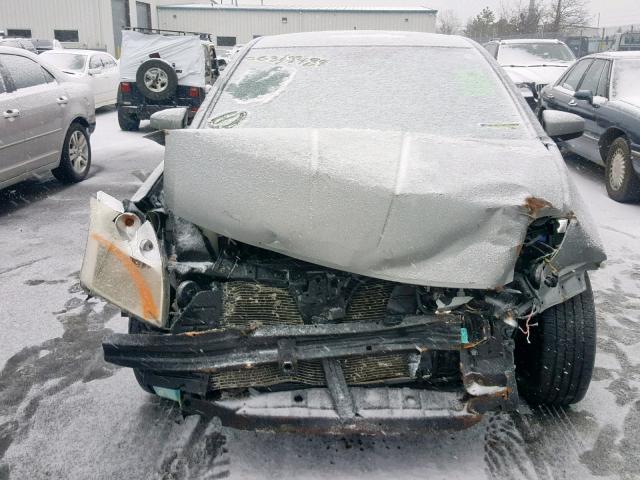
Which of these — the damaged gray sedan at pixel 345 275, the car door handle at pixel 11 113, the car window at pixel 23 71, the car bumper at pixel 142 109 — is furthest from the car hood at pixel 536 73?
the damaged gray sedan at pixel 345 275

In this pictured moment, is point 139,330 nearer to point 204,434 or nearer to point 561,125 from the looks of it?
point 204,434

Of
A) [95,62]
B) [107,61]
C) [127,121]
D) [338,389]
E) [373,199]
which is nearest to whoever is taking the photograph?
[373,199]

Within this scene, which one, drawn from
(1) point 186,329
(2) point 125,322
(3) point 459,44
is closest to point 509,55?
(3) point 459,44

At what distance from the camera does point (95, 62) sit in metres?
13.3

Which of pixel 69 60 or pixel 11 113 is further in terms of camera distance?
pixel 69 60

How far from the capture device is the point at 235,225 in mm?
2359

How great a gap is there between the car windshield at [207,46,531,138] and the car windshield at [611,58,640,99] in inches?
169

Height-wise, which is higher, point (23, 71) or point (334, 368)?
point (23, 71)

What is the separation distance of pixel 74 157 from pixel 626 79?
684 centimetres

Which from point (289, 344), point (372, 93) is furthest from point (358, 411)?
point (372, 93)

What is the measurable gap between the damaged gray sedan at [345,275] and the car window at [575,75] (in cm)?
644

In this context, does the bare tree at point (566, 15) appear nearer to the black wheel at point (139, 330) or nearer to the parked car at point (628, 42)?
the parked car at point (628, 42)

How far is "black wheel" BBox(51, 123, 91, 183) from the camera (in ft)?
23.6

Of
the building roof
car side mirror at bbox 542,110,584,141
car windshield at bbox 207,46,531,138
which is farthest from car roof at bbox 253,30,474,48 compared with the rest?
the building roof
